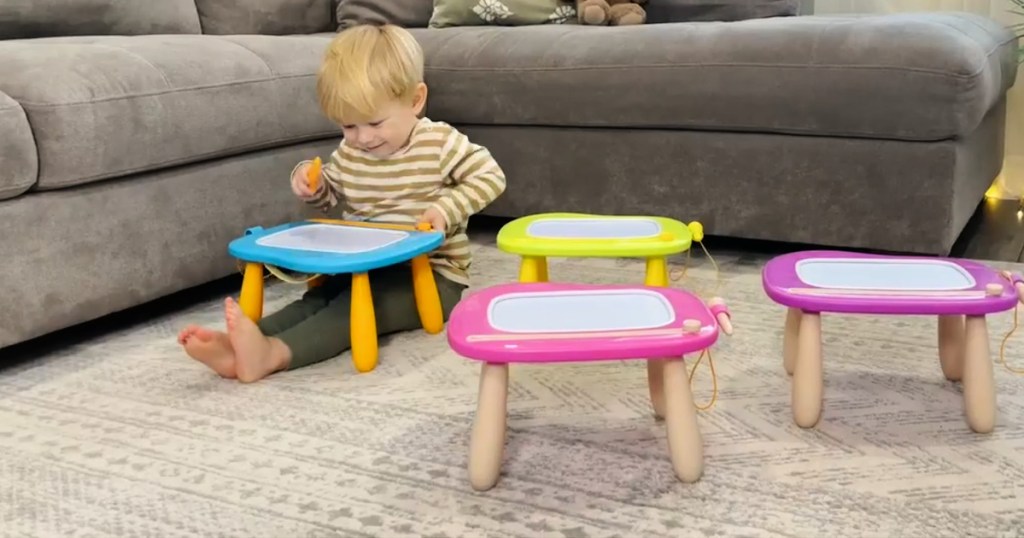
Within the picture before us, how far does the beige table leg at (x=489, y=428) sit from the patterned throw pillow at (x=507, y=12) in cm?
147

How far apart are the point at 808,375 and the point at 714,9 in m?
1.35

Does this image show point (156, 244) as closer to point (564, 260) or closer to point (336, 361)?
point (336, 361)

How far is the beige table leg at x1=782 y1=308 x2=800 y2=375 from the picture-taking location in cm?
123

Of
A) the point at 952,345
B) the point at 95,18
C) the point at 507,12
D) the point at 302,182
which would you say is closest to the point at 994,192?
the point at 507,12

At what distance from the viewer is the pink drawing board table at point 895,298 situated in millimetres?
1008

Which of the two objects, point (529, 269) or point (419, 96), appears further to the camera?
point (419, 96)

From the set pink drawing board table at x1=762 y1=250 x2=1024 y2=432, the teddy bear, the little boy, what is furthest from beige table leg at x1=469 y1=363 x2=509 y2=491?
the teddy bear

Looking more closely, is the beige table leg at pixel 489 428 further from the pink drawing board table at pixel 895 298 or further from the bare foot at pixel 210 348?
the bare foot at pixel 210 348

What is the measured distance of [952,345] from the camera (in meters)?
1.22

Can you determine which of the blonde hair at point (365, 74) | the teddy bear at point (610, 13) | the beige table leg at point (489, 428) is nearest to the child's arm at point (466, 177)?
the blonde hair at point (365, 74)

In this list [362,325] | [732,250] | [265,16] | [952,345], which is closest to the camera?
[952,345]

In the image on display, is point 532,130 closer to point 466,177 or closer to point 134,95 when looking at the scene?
point 466,177

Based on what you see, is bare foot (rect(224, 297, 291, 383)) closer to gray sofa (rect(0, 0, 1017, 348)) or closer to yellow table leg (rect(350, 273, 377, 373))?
yellow table leg (rect(350, 273, 377, 373))

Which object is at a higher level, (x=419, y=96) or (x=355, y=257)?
(x=419, y=96)
